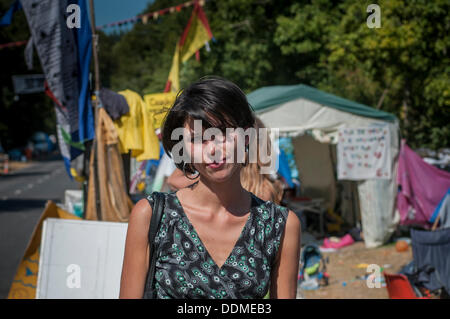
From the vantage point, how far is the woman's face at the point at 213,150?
4.94 ft

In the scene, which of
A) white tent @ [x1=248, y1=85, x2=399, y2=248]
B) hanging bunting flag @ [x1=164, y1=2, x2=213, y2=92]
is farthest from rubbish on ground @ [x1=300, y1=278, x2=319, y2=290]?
hanging bunting flag @ [x1=164, y1=2, x2=213, y2=92]

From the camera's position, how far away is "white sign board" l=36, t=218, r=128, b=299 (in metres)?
3.70

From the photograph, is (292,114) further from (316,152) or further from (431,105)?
(431,105)

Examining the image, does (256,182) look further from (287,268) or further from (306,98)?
(306,98)

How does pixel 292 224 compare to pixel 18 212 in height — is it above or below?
above

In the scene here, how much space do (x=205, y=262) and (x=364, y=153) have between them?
809 cm

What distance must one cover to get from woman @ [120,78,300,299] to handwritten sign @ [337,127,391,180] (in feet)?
25.5

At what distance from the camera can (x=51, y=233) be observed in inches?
153

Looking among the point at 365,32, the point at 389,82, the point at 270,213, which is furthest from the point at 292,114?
the point at 270,213

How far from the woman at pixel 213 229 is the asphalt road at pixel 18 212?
543 centimetres

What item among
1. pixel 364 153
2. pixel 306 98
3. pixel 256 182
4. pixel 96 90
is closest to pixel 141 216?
pixel 256 182

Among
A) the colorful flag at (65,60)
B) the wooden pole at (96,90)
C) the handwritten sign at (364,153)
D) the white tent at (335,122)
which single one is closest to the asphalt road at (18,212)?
the wooden pole at (96,90)

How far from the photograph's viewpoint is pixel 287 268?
163 centimetres

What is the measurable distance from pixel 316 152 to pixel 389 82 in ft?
12.0
